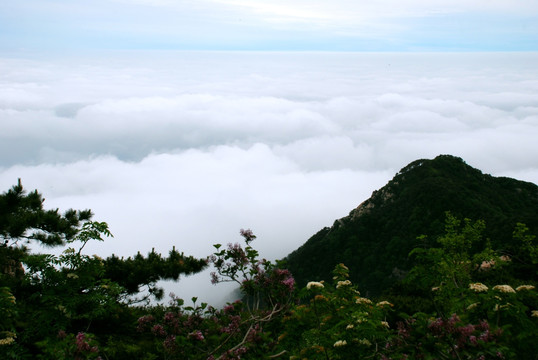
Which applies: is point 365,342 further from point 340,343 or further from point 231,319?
point 231,319

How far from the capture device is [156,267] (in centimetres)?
1027

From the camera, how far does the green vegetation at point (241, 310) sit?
4434 millimetres

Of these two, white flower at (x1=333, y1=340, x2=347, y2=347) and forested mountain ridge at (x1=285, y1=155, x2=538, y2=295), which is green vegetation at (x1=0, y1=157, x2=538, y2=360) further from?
forested mountain ridge at (x1=285, y1=155, x2=538, y2=295)

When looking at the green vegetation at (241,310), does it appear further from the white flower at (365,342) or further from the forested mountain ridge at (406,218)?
the forested mountain ridge at (406,218)

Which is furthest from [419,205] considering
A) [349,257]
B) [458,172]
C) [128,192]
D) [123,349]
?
[128,192]

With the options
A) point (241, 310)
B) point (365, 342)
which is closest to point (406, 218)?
point (241, 310)

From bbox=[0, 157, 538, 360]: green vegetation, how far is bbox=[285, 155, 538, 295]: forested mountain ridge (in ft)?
50.1

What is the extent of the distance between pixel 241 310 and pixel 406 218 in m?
27.3

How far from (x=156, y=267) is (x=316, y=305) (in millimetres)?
5454

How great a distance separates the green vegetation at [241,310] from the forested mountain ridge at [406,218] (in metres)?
15.3

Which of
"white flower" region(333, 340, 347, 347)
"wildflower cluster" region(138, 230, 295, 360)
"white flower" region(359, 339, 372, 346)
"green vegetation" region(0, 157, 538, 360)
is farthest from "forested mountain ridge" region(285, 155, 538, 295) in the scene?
"white flower" region(333, 340, 347, 347)

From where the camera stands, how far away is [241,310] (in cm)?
717

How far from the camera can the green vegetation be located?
4.43 metres

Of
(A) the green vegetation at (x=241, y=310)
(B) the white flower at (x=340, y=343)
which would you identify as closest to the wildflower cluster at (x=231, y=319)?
(A) the green vegetation at (x=241, y=310)
